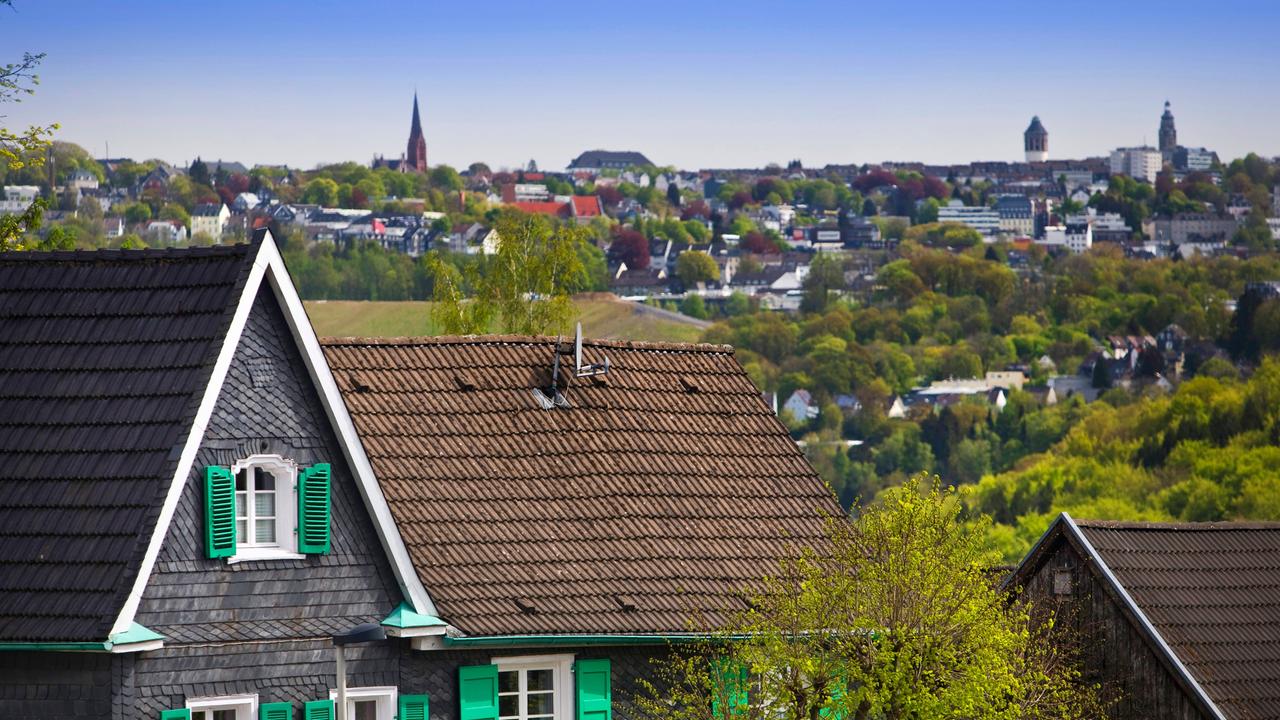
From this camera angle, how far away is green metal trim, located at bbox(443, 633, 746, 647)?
77.2 ft

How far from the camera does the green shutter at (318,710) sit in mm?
22594

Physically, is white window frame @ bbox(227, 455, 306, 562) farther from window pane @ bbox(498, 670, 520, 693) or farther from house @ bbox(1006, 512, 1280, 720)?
house @ bbox(1006, 512, 1280, 720)

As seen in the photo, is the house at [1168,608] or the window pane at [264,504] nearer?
the window pane at [264,504]

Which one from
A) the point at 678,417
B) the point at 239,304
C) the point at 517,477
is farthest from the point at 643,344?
the point at 239,304

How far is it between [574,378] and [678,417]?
1.35 metres

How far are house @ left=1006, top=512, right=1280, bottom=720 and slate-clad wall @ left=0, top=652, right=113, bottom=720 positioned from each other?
45.9 ft

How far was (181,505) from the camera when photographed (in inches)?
856

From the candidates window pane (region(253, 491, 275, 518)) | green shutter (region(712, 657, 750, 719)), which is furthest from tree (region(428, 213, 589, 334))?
window pane (region(253, 491, 275, 518))

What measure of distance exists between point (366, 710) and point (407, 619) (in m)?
0.95

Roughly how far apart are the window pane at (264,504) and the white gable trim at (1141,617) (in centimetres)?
1297

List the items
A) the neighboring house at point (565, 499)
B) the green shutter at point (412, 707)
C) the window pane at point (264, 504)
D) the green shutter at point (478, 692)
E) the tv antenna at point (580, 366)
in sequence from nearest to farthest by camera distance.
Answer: the window pane at point (264, 504) < the green shutter at point (412, 707) < the green shutter at point (478, 692) < the neighboring house at point (565, 499) < the tv antenna at point (580, 366)

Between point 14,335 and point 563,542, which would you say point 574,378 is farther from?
point 14,335

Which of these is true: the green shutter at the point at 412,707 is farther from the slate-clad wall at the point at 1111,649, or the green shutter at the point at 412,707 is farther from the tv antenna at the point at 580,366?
the slate-clad wall at the point at 1111,649

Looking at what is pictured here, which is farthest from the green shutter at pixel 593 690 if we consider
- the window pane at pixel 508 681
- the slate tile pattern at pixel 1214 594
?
the slate tile pattern at pixel 1214 594
